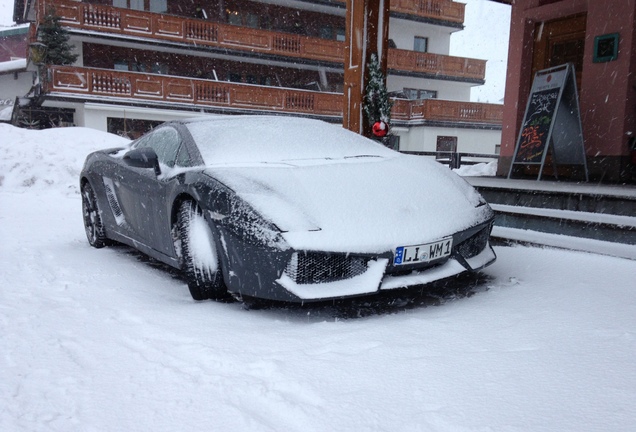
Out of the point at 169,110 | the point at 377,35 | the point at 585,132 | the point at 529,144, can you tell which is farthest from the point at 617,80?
the point at 169,110

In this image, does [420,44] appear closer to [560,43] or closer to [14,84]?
[560,43]

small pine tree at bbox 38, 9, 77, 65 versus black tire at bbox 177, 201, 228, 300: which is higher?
small pine tree at bbox 38, 9, 77, 65

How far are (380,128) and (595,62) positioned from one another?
10.0ft

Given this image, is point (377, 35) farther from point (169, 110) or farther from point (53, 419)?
point (169, 110)

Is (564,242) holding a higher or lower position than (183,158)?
lower

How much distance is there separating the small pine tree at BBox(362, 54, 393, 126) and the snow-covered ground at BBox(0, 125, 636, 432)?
4072 millimetres

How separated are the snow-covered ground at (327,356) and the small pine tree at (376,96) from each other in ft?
13.4

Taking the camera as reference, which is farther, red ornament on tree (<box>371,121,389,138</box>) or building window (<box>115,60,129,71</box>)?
building window (<box>115,60,129,71</box>)

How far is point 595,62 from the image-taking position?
678 centimetres

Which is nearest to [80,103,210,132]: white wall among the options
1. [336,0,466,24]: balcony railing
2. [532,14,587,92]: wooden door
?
[336,0,466,24]: balcony railing

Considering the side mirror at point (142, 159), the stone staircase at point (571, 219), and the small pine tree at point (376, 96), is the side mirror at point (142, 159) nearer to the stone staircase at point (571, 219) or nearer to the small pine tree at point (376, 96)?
the stone staircase at point (571, 219)

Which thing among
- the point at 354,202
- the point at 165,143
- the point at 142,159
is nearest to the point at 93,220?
the point at 165,143

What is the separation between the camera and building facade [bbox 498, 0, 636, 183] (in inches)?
253

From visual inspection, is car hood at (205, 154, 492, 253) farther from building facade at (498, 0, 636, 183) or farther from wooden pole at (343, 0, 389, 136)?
building facade at (498, 0, 636, 183)
